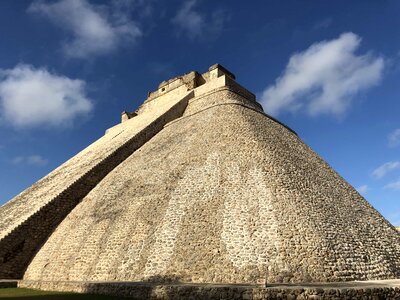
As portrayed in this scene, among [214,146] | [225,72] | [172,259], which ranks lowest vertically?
[172,259]

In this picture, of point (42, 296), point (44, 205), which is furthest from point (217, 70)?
point (42, 296)

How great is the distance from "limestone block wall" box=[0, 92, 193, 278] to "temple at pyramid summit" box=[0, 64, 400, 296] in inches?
1.8

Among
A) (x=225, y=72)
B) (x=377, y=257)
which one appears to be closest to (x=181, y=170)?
(x=377, y=257)

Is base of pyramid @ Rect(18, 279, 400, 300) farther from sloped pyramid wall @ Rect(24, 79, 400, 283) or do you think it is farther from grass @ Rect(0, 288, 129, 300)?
sloped pyramid wall @ Rect(24, 79, 400, 283)

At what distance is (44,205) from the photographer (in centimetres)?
1505

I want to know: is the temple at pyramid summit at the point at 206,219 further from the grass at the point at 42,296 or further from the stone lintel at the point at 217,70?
the stone lintel at the point at 217,70

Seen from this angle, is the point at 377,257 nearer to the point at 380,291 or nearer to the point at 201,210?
the point at 380,291

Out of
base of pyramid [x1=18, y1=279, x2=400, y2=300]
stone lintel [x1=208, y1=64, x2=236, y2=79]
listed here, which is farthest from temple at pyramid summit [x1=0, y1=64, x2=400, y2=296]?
stone lintel [x1=208, y1=64, x2=236, y2=79]

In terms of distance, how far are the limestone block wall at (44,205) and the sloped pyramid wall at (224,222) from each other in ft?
1.81

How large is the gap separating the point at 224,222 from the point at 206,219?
2.11 ft

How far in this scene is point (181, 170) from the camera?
14.2 meters

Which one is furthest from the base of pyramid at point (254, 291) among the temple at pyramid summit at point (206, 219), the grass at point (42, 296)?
the temple at pyramid summit at point (206, 219)

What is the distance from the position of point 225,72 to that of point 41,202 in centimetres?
1521

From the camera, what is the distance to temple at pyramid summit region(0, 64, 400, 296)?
10172 millimetres
